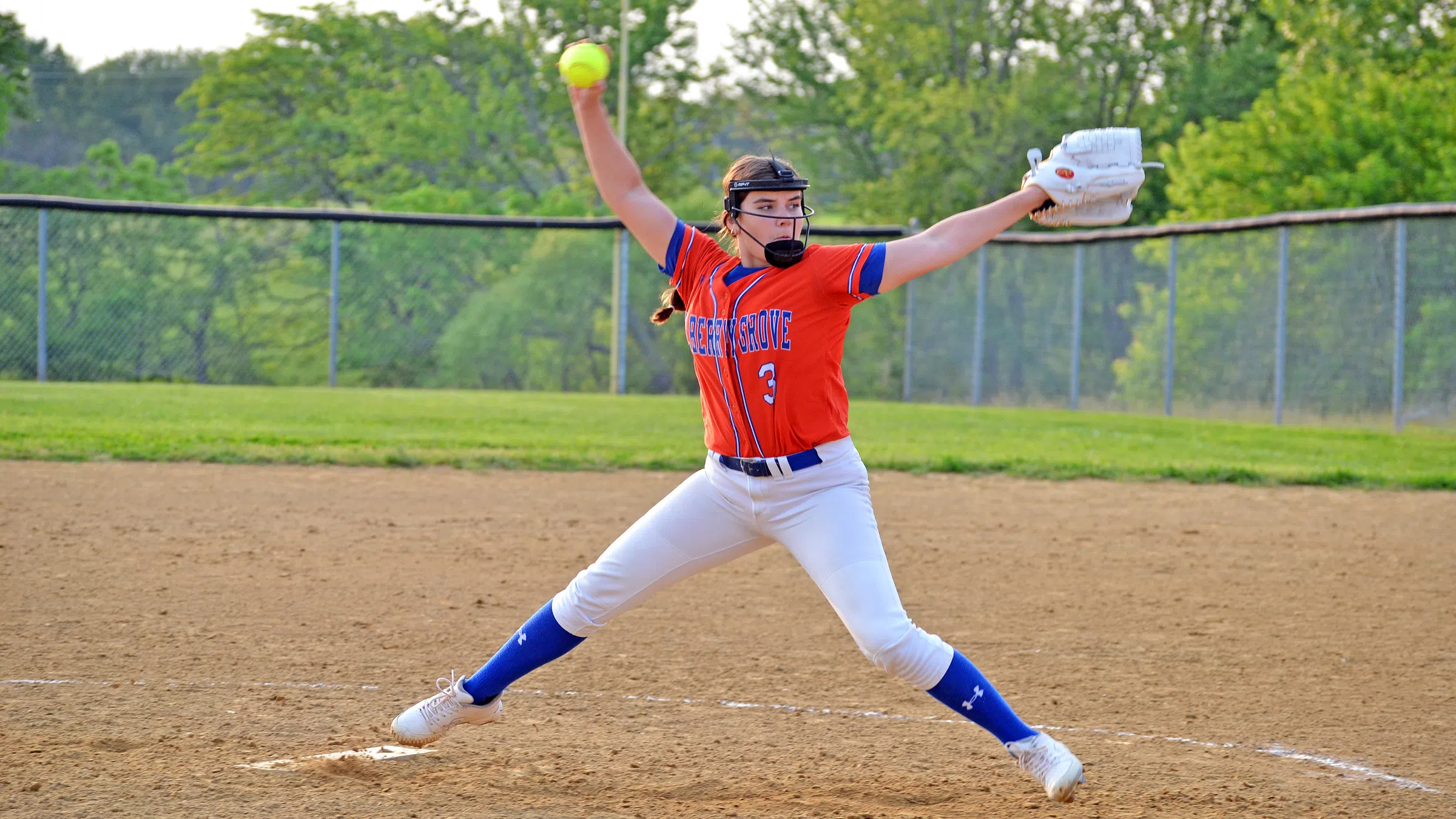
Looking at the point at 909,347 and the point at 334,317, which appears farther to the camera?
the point at 909,347

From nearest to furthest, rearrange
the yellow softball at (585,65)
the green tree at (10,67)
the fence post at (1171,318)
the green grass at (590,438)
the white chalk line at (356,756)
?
the yellow softball at (585,65) → the white chalk line at (356,756) → the green grass at (590,438) → the fence post at (1171,318) → the green tree at (10,67)

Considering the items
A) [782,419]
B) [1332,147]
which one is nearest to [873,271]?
[782,419]

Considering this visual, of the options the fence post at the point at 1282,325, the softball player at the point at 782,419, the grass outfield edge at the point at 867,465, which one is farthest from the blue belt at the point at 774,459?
the fence post at the point at 1282,325

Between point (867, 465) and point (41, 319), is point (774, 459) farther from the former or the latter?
point (41, 319)

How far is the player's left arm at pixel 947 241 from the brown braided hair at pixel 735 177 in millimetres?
373

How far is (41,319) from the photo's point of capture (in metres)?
18.2

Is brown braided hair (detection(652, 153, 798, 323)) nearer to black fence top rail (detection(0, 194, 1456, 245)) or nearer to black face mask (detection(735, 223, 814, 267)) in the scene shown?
black face mask (detection(735, 223, 814, 267))

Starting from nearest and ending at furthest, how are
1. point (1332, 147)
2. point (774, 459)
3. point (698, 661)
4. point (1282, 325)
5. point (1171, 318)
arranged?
point (774, 459) < point (698, 661) < point (1282, 325) < point (1171, 318) < point (1332, 147)

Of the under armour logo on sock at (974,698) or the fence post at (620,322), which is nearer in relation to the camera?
the under armour logo on sock at (974,698)

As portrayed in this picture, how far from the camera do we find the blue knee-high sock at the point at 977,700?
Answer: 384 centimetres

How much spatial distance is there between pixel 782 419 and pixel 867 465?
26.2 feet

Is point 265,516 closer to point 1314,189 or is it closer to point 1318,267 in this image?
point 1318,267

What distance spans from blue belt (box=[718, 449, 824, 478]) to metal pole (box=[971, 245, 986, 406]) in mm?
17028

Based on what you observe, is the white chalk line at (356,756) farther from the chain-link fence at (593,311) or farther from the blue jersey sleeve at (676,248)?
the chain-link fence at (593,311)
